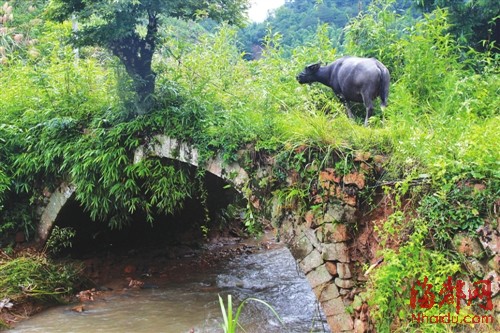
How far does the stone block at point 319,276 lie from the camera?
14.7 feet

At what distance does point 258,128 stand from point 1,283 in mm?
3874

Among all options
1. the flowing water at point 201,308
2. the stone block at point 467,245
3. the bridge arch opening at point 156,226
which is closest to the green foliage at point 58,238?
the bridge arch opening at point 156,226

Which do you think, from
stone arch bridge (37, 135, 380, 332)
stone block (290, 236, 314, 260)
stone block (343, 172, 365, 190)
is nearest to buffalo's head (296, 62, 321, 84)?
stone arch bridge (37, 135, 380, 332)

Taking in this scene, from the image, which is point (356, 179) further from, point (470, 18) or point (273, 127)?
point (470, 18)

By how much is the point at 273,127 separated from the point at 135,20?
2.11 meters

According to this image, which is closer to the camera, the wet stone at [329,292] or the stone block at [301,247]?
the wet stone at [329,292]

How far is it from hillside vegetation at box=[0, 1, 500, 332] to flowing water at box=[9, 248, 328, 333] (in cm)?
127

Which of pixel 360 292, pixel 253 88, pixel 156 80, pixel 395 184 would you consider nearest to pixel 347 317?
pixel 360 292

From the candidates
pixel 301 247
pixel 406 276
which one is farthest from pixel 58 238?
pixel 406 276

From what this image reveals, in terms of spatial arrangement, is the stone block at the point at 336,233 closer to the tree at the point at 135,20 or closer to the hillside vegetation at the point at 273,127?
the hillside vegetation at the point at 273,127

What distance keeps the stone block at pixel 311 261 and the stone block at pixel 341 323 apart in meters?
0.47

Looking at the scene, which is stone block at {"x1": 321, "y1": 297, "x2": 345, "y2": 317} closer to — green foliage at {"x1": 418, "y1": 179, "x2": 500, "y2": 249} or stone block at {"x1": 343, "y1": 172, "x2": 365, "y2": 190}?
stone block at {"x1": 343, "y1": 172, "x2": 365, "y2": 190}

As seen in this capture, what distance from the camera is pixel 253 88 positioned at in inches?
264

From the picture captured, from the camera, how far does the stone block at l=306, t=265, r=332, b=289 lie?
4.47 m
